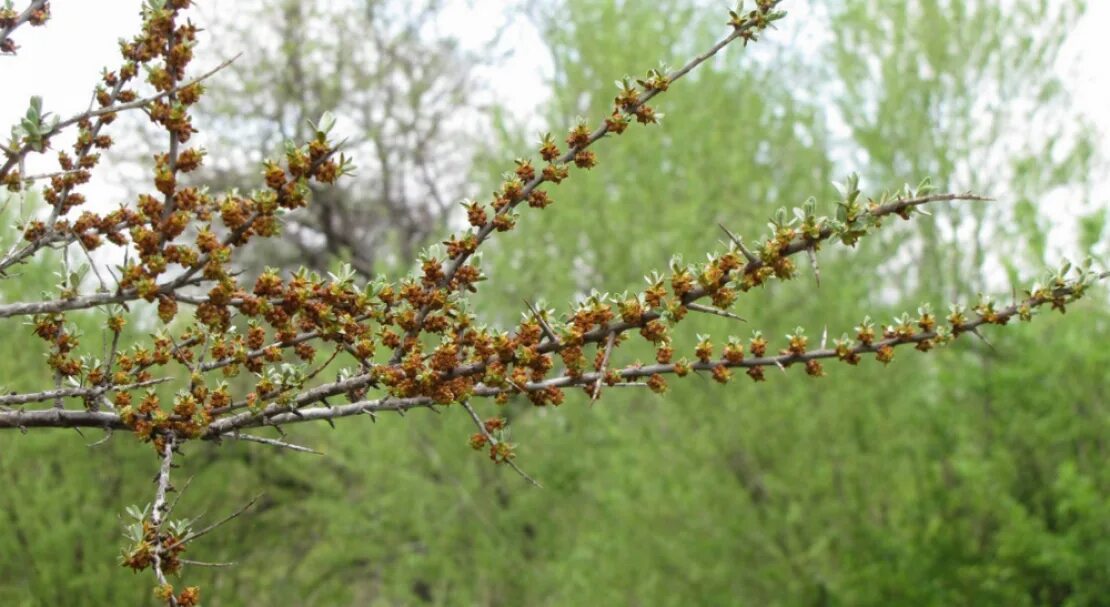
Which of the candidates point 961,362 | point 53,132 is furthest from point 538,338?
point 961,362

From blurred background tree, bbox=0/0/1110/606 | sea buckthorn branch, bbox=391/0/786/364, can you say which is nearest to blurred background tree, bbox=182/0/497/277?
blurred background tree, bbox=0/0/1110/606

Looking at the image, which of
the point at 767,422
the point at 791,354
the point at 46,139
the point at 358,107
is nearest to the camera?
the point at 46,139

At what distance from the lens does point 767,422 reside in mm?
8898

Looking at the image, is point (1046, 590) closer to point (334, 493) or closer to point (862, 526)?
A: point (862, 526)

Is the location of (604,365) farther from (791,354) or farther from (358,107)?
(358,107)

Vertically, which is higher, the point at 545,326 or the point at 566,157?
the point at 566,157

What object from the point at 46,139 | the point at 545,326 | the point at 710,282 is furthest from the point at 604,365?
the point at 46,139

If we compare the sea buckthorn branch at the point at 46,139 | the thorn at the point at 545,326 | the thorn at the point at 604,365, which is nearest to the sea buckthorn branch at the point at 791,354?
the thorn at the point at 604,365

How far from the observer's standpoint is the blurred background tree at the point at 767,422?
870 centimetres

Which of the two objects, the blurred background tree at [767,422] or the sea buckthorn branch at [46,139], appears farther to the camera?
the blurred background tree at [767,422]

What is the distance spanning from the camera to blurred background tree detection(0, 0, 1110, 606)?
8.70 m

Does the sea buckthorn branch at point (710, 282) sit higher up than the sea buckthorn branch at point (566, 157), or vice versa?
the sea buckthorn branch at point (566, 157)

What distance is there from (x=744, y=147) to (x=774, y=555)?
3.69m

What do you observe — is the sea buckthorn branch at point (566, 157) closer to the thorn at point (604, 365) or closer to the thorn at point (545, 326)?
the thorn at point (545, 326)
